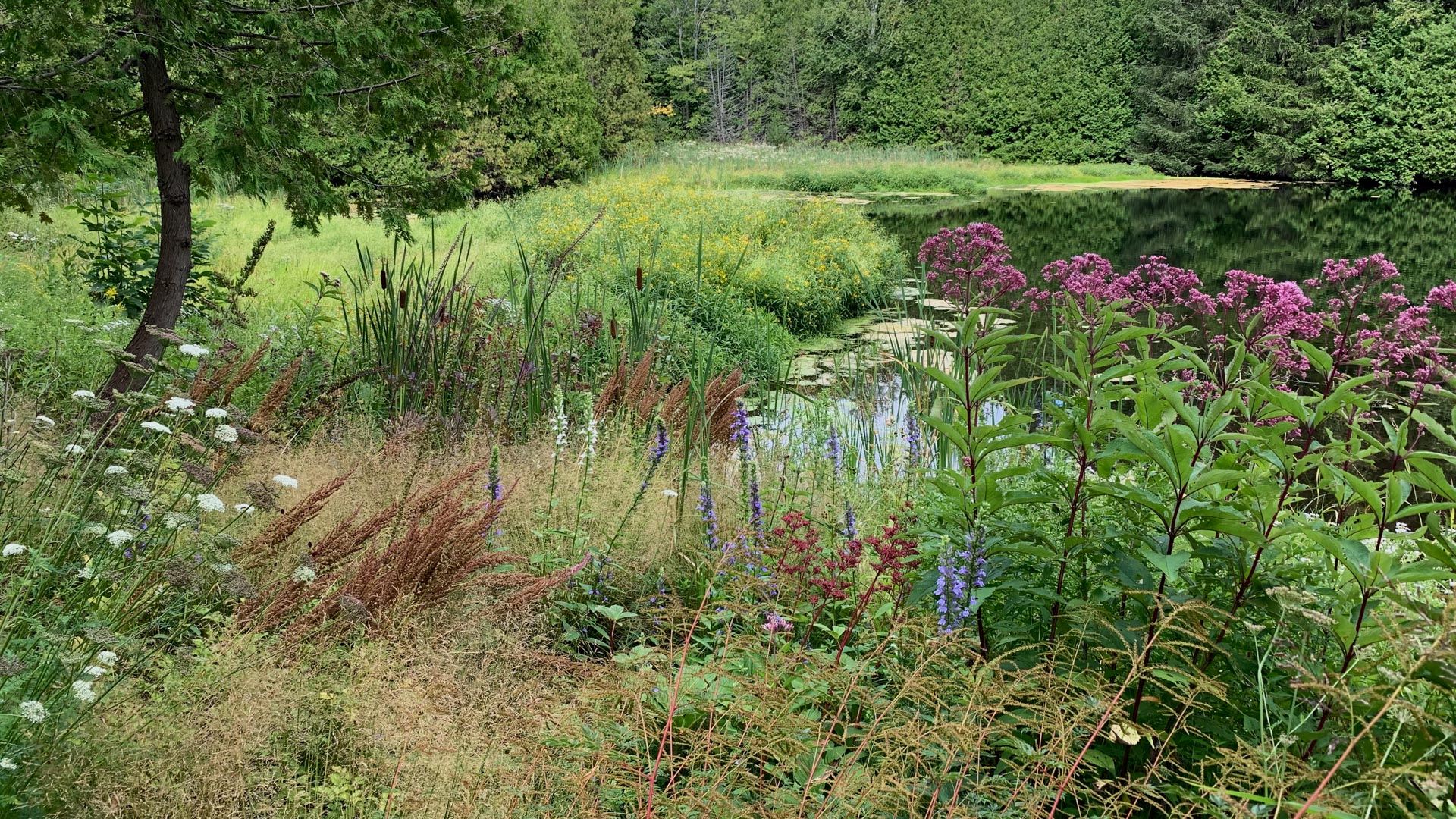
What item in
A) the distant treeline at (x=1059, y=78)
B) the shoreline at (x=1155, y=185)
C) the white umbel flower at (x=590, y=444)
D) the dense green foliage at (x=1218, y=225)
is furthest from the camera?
the shoreline at (x=1155, y=185)

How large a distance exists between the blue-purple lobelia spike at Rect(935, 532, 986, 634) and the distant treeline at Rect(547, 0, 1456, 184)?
23.0m

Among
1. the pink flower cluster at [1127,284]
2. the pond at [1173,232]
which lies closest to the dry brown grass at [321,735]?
the pink flower cluster at [1127,284]

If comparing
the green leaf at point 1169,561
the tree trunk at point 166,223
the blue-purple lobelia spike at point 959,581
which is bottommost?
the blue-purple lobelia spike at point 959,581

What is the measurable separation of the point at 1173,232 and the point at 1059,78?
21.5 meters

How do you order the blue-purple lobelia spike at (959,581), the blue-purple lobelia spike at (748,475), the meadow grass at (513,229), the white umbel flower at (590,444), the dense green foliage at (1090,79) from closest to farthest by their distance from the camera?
the blue-purple lobelia spike at (959,581) < the blue-purple lobelia spike at (748,475) < the white umbel flower at (590,444) < the meadow grass at (513,229) < the dense green foliage at (1090,79)

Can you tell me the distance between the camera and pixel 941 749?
5.22 feet

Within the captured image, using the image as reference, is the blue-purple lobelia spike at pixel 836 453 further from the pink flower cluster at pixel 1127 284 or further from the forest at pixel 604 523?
the pink flower cluster at pixel 1127 284

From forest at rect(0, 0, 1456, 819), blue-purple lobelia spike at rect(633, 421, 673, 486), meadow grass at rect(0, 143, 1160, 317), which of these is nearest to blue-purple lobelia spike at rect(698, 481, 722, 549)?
forest at rect(0, 0, 1456, 819)

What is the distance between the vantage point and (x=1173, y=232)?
54.6 ft

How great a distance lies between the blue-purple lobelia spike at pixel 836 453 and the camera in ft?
11.9

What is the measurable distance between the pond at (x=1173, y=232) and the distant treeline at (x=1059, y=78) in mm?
3083

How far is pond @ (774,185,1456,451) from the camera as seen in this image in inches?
320

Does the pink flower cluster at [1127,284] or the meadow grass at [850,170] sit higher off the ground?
the pink flower cluster at [1127,284]

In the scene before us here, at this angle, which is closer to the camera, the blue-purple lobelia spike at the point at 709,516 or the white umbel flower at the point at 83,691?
the white umbel flower at the point at 83,691
